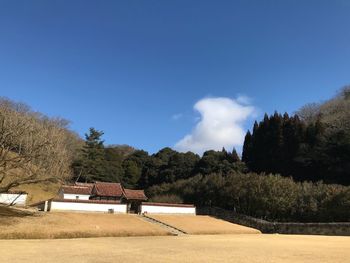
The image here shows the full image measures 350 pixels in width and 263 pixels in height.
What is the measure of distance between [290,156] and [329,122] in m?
6.47

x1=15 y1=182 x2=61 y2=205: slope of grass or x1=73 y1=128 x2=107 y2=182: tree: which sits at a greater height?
x1=73 y1=128 x2=107 y2=182: tree

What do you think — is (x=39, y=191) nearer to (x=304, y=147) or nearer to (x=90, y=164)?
(x=90, y=164)

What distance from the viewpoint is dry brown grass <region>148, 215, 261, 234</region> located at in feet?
91.9

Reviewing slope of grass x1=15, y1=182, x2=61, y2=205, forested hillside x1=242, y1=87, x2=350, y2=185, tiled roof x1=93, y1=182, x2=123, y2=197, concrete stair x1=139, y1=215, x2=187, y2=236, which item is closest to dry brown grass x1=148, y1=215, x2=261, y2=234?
concrete stair x1=139, y1=215, x2=187, y2=236

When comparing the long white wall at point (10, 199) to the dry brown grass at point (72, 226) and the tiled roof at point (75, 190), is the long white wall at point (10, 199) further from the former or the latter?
the dry brown grass at point (72, 226)

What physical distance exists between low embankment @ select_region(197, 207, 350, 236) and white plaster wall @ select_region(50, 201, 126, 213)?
921 centimetres

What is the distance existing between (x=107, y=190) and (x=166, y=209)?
9549 millimetres

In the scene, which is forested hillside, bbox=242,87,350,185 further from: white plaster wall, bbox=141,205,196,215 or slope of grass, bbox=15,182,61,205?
slope of grass, bbox=15,182,61,205

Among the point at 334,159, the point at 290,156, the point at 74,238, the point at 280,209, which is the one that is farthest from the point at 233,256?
the point at 290,156

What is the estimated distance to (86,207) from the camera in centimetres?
3155

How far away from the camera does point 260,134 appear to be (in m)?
50.6

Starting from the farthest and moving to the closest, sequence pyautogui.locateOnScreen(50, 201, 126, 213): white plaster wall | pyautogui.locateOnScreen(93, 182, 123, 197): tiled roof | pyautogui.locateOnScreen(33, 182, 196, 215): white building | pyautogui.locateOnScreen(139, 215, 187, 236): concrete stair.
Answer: pyautogui.locateOnScreen(93, 182, 123, 197): tiled roof < pyautogui.locateOnScreen(33, 182, 196, 215): white building < pyautogui.locateOnScreen(50, 201, 126, 213): white plaster wall < pyautogui.locateOnScreen(139, 215, 187, 236): concrete stair

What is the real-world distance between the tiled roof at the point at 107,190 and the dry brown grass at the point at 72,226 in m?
11.8

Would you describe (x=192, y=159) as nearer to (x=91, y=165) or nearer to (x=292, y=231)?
(x=91, y=165)
